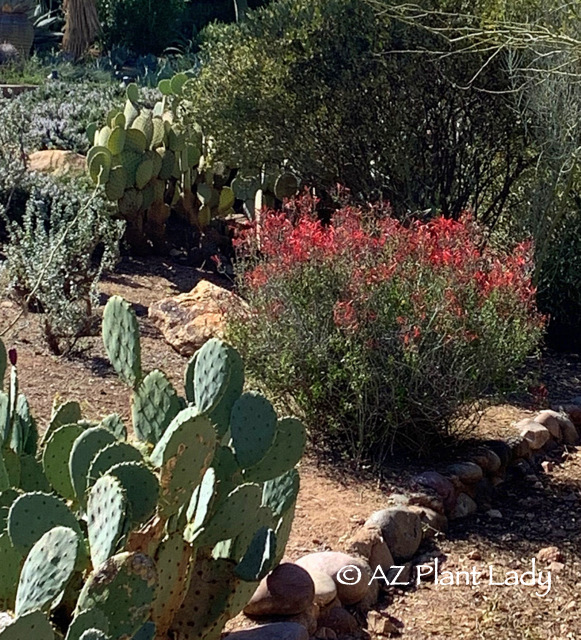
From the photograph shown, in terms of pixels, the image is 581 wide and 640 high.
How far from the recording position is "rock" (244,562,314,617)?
11.6ft

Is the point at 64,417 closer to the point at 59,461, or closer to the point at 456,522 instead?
the point at 59,461

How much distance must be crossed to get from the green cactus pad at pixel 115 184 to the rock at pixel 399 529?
4.55 meters

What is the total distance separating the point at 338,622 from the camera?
3.79m

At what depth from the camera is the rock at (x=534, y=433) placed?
5594 millimetres

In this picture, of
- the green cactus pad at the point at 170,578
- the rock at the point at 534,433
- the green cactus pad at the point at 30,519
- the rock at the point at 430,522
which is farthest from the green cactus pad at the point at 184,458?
the rock at the point at 534,433

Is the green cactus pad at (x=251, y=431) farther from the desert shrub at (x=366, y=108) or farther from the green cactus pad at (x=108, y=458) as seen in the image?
the desert shrub at (x=366, y=108)

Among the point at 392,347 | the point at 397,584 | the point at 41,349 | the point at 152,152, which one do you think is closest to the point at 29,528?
the point at 397,584

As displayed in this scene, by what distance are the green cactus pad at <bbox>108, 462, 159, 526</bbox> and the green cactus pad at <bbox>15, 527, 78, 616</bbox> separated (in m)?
0.27

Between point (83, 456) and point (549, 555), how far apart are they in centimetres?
233

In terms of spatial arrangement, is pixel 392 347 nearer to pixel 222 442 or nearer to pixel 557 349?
pixel 222 442

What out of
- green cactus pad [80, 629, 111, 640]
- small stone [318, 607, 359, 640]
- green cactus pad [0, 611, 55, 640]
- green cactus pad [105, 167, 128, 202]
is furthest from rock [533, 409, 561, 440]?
green cactus pad [0, 611, 55, 640]

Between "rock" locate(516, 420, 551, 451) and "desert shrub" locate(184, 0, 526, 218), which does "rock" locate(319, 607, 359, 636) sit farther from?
"desert shrub" locate(184, 0, 526, 218)

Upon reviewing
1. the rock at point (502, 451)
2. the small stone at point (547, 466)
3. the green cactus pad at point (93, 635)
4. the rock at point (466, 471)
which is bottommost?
the small stone at point (547, 466)

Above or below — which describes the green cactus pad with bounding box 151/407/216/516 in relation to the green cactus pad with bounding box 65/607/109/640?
above
